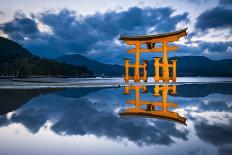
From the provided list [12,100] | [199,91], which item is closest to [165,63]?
[199,91]

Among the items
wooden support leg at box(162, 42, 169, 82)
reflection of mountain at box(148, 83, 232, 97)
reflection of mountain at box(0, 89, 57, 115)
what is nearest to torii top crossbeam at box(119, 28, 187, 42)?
wooden support leg at box(162, 42, 169, 82)

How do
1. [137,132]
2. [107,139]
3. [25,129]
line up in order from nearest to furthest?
[107,139]
[137,132]
[25,129]

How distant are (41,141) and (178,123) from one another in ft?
8.20

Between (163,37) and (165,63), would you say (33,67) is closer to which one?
(165,63)

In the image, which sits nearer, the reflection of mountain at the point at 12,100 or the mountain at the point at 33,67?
the reflection of mountain at the point at 12,100

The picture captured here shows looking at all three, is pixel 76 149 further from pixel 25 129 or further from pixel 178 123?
pixel 178 123

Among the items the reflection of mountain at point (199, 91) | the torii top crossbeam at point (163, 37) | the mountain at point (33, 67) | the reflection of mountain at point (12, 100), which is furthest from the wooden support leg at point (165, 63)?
the mountain at point (33, 67)

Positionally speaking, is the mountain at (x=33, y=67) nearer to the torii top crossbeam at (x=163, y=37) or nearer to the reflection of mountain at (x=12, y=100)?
the torii top crossbeam at (x=163, y=37)

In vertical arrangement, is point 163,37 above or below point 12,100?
above

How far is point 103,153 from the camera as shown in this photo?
2719mm

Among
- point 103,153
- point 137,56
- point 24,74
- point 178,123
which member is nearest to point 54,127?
point 103,153

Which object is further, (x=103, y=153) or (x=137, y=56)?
(x=137, y=56)

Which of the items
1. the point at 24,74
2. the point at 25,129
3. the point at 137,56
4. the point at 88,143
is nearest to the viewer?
the point at 88,143

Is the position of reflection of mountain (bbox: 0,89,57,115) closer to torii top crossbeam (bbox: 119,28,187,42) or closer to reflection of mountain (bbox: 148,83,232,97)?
reflection of mountain (bbox: 148,83,232,97)
